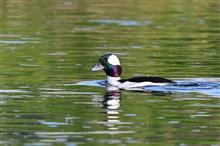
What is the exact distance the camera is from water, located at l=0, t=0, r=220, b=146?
14180mm

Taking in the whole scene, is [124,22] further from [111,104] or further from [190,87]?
[111,104]

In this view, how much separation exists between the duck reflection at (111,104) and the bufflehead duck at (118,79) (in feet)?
0.78

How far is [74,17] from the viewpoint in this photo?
115ft

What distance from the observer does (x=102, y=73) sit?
22.7 metres

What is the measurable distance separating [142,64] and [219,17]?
12.5 m

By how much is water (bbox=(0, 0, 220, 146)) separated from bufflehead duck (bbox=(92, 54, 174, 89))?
0.52 feet

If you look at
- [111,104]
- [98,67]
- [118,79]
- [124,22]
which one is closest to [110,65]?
[98,67]

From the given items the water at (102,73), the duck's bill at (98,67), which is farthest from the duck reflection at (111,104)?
the duck's bill at (98,67)

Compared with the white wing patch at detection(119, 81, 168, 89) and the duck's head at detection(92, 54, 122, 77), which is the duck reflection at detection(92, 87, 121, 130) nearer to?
the white wing patch at detection(119, 81, 168, 89)

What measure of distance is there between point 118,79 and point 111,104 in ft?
10.7

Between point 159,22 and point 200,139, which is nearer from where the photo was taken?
point 200,139

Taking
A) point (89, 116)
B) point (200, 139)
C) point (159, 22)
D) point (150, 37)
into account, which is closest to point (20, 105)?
point (89, 116)

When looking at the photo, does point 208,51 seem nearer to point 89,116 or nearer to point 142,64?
point 142,64

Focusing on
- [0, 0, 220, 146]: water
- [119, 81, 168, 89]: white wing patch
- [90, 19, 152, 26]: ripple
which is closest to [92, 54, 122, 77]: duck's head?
[0, 0, 220, 146]: water
